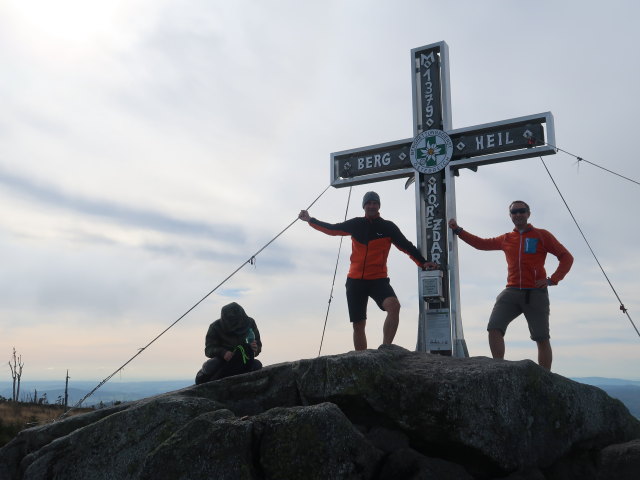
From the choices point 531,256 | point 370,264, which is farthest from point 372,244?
point 531,256

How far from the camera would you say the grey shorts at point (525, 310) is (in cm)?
786

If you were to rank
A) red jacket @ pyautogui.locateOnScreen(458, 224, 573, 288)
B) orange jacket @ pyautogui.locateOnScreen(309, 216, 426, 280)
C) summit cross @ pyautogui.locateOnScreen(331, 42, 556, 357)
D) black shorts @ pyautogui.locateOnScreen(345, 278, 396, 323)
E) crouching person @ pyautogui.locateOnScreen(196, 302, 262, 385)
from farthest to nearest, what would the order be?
summit cross @ pyautogui.locateOnScreen(331, 42, 556, 357) → orange jacket @ pyautogui.locateOnScreen(309, 216, 426, 280) → black shorts @ pyautogui.locateOnScreen(345, 278, 396, 323) → red jacket @ pyautogui.locateOnScreen(458, 224, 573, 288) → crouching person @ pyautogui.locateOnScreen(196, 302, 262, 385)

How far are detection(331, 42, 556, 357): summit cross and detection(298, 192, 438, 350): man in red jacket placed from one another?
979mm

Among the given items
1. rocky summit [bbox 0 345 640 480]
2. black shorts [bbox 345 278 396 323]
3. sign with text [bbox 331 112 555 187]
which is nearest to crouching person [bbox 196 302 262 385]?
rocky summit [bbox 0 345 640 480]

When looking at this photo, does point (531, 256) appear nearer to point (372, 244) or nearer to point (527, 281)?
point (527, 281)

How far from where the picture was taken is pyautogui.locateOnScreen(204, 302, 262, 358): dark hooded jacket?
7.97 meters

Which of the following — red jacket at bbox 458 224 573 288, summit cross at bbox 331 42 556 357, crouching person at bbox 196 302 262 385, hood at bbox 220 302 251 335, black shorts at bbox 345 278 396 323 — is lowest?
crouching person at bbox 196 302 262 385

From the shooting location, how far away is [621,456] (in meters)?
5.43

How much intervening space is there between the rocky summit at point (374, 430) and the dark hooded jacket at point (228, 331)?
4.45 feet

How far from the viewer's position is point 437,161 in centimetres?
1038

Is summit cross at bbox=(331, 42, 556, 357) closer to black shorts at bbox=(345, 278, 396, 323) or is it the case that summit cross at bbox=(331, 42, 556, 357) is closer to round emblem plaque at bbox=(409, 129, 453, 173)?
round emblem plaque at bbox=(409, 129, 453, 173)

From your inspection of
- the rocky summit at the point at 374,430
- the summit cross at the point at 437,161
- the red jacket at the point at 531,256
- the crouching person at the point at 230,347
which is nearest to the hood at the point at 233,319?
the crouching person at the point at 230,347

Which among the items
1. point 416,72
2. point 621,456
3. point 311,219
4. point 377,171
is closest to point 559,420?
point 621,456

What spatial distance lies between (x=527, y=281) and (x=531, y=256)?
13.8 inches
